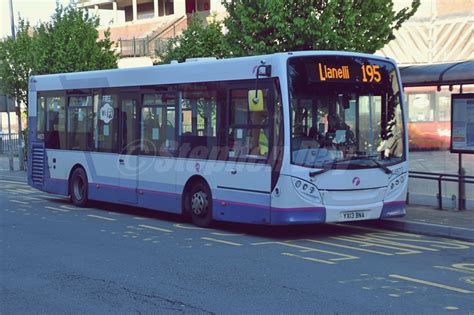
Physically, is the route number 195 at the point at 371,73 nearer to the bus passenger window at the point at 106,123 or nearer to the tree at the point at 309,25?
the tree at the point at 309,25

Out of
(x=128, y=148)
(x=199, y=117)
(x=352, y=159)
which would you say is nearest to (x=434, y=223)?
(x=352, y=159)

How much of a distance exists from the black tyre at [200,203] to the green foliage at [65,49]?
14380mm

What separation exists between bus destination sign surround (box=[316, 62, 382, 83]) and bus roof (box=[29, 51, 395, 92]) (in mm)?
212

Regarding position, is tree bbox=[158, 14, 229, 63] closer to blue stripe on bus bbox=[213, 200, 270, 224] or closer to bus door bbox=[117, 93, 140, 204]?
bus door bbox=[117, 93, 140, 204]

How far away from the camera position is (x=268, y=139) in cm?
1106

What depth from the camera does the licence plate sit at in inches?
438

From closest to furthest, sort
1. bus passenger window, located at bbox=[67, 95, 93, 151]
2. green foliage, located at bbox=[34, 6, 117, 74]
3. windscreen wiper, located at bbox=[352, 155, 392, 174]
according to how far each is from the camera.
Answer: windscreen wiper, located at bbox=[352, 155, 392, 174], bus passenger window, located at bbox=[67, 95, 93, 151], green foliage, located at bbox=[34, 6, 117, 74]

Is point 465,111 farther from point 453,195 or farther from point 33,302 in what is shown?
point 33,302

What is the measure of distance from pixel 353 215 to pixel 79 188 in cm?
749

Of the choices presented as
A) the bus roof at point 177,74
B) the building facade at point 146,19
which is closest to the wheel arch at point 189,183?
the bus roof at point 177,74

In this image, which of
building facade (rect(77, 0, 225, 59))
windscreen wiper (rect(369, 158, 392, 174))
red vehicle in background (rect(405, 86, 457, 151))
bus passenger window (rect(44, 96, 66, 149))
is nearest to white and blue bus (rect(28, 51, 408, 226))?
windscreen wiper (rect(369, 158, 392, 174))

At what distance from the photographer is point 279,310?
6742 millimetres

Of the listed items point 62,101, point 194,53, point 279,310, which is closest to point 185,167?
point 62,101

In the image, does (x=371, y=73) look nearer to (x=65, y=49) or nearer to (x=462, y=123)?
(x=462, y=123)
